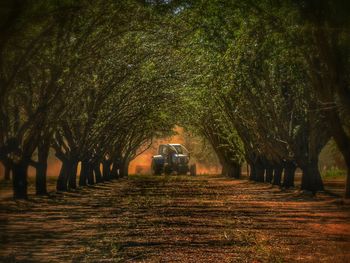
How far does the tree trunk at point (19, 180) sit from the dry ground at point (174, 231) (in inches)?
74.8

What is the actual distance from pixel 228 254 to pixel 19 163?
18.8 metres

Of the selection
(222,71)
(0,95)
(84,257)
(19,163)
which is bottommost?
(84,257)

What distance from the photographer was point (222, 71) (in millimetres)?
35562

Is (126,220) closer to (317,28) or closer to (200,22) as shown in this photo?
(317,28)

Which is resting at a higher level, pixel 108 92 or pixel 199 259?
pixel 108 92

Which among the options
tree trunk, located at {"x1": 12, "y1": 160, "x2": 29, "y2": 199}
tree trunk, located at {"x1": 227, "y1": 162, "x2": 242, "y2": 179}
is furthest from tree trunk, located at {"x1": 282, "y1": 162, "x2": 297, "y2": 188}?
tree trunk, located at {"x1": 227, "y1": 162, "x2": 242, "y2": 179}

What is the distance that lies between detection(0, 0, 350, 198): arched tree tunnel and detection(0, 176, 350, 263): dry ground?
3122 mm

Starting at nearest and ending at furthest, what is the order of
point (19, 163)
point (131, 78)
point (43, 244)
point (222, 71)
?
point (43, 244) → point (19, 163) → point (222, 71) → point (131, 78)

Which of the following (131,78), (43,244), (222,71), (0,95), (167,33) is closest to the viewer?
(43,244)

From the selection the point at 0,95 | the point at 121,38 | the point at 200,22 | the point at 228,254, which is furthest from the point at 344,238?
the point at 121,38

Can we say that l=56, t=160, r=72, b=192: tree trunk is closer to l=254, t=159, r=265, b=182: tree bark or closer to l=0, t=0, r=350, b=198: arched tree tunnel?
l=0, t=0, r=350, b=198: arched tree tunnel

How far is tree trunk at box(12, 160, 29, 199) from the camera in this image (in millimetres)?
29641

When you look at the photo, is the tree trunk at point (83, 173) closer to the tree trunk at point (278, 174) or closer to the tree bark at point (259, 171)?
the tree trunk at point (278, 174)

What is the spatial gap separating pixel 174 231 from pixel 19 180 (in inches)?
582
